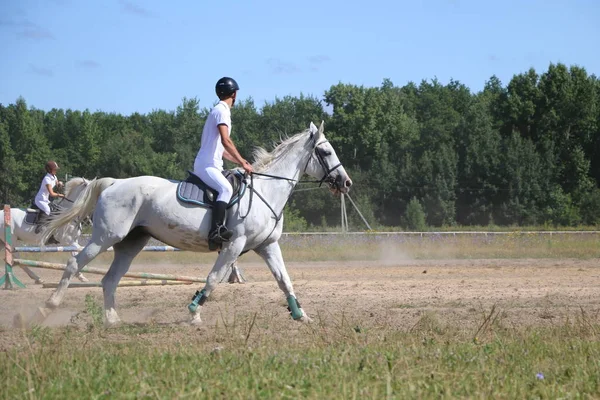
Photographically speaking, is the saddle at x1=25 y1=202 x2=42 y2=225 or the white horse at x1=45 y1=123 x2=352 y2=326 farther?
the saddle at x1=25 y1=202 x2=42 y2=225

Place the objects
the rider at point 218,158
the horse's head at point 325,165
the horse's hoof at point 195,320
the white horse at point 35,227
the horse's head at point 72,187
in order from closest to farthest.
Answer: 1. the horse's hoof at point 195,320
2. the rider at point 218,158
3. the horse's head at point 325,165
4. the horse's head at point 72,187
5. the white horse at point 35,227

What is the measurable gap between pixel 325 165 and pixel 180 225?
6.99 feet

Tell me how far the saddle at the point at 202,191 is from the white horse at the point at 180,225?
7 cm

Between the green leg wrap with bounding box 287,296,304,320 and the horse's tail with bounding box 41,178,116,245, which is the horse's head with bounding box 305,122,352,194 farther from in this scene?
the horse's tail with bounding box 41,178,116,245

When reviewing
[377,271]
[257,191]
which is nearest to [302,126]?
[377,271]

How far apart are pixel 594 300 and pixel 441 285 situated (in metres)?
3.60

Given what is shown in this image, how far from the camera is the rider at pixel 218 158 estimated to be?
10.2 m

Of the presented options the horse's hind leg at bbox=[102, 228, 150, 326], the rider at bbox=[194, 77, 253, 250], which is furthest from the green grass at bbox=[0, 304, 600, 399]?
the horse's hind leg at bbox=[102, 228, 150, 326]

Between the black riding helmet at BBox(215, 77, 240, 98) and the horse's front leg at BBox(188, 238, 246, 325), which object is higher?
the black riding helmet at BBox(215, 77, 240, 98)

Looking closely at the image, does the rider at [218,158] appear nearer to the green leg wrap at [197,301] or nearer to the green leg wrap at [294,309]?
the green leg wrap at [197,301]

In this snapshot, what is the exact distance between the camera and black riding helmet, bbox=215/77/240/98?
1066 cm

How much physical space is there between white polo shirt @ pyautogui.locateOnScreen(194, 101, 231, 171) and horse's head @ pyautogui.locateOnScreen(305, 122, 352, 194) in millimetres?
1333

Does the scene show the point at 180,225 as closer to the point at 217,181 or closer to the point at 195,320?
the point at 217,181

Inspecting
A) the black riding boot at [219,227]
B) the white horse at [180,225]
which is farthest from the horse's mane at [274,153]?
the black riding boot at [219,227]
